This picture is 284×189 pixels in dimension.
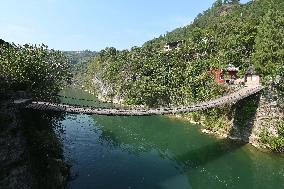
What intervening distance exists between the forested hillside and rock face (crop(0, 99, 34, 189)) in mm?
28581

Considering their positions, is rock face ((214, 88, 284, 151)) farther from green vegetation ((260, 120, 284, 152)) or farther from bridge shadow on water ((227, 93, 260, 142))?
green vegetation ((260, 120, 284, 152))

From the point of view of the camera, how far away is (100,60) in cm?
11144

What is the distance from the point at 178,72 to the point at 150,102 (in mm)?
8966

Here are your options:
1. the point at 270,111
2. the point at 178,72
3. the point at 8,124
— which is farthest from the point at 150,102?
the point at 8,124

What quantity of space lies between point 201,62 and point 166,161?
1112 inches

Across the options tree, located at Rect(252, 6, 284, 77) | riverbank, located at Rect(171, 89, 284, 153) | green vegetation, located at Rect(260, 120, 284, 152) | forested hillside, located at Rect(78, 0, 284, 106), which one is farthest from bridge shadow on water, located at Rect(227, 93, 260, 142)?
tree, located at Rect(252, 6, 284, 77)

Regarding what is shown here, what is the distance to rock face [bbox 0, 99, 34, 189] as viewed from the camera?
2052 cm

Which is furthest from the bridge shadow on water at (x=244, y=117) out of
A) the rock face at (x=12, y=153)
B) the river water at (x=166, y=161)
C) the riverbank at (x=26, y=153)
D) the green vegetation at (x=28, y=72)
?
the rock face at (x=12, y=153)

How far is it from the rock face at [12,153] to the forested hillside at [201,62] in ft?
93.8

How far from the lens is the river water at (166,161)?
99.6ft

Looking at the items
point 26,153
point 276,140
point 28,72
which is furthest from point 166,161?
point 26,153

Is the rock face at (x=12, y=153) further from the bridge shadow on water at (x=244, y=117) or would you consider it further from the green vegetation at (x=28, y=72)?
the bridge shadow on water at (x=244, y=117)

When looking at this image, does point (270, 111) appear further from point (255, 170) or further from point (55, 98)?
point (55, 98)

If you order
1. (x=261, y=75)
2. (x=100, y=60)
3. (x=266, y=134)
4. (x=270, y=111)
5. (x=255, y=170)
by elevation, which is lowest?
(x=255, y=170)
